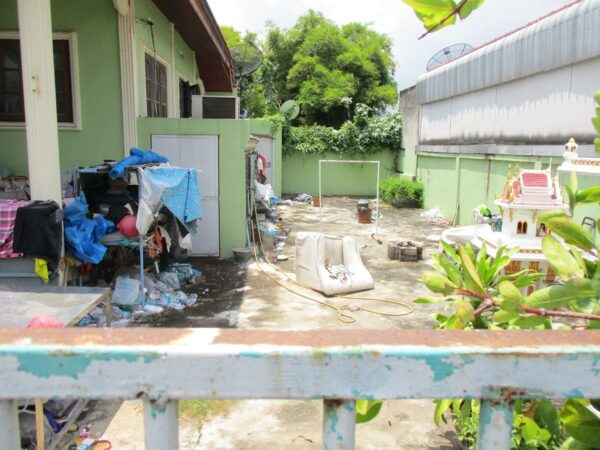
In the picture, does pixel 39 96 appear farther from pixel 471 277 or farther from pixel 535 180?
pixel 535 180

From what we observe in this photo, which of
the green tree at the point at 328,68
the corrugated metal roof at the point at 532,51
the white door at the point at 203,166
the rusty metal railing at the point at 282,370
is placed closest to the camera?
the rusty metal railing at the point at 282,370

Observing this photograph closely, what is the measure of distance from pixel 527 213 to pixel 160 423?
5415 mm

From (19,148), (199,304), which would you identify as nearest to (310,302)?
(199,304)

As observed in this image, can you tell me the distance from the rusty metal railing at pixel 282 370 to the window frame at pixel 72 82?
7442 mm

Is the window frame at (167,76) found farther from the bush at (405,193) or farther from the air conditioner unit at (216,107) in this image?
the bush at (405,193)

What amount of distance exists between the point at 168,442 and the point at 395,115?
2108cm

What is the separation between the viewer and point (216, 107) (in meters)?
9.92

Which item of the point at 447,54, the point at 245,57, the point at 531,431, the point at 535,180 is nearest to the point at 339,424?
the point at 531,431

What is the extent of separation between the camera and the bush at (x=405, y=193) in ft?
57.8

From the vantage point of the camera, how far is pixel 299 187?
2128cm

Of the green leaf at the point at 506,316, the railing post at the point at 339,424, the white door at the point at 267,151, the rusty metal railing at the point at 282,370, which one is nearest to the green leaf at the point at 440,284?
the green leaf at the point at 506,316

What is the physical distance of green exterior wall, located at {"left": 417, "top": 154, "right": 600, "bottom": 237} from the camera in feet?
36.7

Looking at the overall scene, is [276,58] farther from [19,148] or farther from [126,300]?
[126,300]

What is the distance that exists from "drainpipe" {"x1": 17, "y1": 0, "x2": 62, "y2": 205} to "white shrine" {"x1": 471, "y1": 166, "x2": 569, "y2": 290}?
489 centimetres
